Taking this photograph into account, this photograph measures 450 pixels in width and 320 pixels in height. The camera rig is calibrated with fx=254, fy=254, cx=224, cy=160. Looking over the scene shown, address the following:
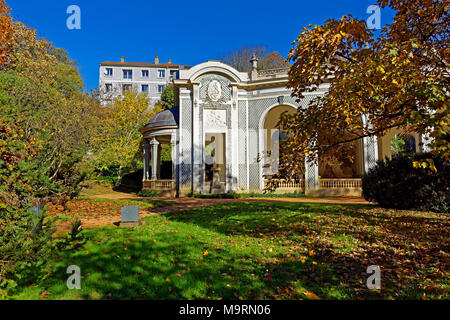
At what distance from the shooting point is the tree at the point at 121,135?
2484cm

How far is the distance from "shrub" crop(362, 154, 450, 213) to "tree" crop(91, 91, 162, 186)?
21.9 metres

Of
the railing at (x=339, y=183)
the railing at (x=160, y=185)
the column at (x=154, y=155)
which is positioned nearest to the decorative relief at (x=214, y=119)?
the column at (x=154, y=155)

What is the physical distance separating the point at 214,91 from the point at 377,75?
16054 millimetres

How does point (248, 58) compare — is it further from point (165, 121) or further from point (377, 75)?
point (377, 75)

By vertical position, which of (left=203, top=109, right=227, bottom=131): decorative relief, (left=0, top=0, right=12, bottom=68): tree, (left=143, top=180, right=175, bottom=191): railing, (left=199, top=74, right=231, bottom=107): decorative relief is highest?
(left=0, top=0, right=12, bottom=68): tree

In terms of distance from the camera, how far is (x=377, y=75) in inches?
185

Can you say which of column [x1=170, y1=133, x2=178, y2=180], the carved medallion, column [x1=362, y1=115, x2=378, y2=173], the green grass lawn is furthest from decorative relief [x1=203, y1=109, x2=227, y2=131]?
the green grass lawn

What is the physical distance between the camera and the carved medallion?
19844mm

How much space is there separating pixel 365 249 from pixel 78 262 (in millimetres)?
6121

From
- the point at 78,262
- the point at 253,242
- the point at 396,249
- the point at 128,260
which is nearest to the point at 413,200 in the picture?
the point at 396,249

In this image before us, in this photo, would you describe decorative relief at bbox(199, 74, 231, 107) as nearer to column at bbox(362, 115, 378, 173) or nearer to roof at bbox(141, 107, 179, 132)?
roof at bbox(141, 107, 179, 132)

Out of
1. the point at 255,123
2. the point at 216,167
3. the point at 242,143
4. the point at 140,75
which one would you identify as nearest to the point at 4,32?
the point at 216,167

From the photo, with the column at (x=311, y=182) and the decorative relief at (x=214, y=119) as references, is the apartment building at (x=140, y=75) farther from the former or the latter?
the column at (x=311, y=182)

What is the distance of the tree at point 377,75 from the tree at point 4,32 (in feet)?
76.8
